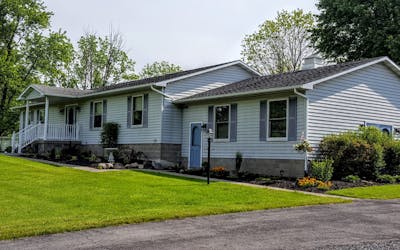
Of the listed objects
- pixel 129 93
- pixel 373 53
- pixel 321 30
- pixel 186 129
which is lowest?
pixel 186 129

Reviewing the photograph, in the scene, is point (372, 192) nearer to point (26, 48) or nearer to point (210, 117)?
point (210, 117)

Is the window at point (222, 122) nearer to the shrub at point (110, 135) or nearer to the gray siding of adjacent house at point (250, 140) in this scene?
the gray siding of adjacent house at point (250, 140)

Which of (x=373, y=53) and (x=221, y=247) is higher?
(x=373, y=53)

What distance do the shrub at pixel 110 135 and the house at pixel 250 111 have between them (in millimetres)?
422

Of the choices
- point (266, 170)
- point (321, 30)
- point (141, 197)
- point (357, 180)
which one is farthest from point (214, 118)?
point (321, 30)

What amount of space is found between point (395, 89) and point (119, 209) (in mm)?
14627

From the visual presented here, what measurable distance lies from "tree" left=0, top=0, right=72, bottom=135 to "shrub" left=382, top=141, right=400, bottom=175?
28348 mm

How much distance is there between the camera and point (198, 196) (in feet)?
39.0

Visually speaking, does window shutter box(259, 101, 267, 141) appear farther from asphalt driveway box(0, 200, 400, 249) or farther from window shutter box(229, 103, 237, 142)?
asphalt driveway box(0, 200, 400, 249)

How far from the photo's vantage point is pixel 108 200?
36.1ft

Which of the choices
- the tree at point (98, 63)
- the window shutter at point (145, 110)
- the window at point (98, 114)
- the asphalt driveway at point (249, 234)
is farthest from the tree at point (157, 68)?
the asphalt driveway at point (249, 234)

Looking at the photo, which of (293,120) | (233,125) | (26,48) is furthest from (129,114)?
(26,48)

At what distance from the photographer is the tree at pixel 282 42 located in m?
40.2

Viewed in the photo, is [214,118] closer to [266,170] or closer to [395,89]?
[266,170]
